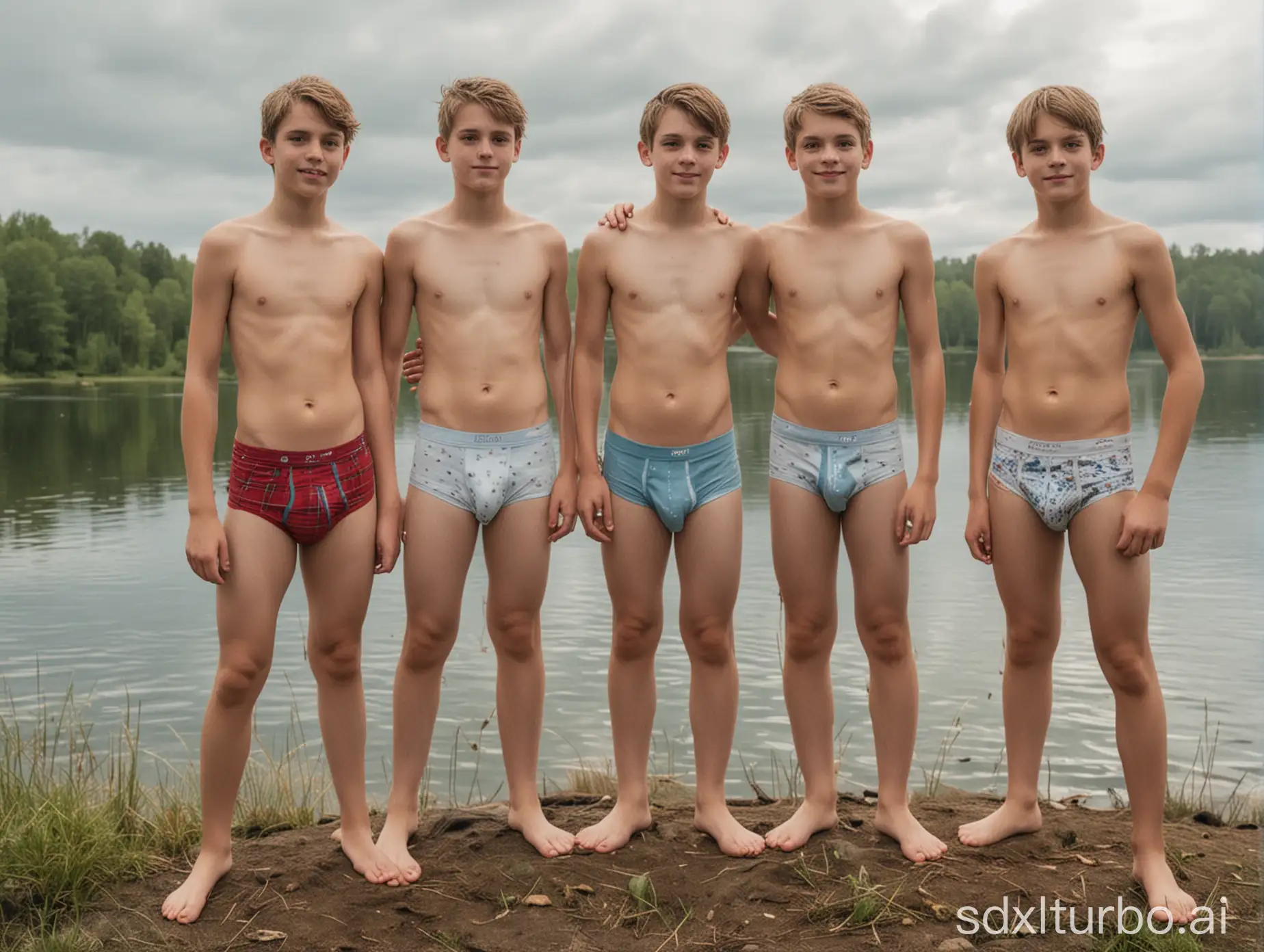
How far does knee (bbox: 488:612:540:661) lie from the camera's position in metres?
5.26

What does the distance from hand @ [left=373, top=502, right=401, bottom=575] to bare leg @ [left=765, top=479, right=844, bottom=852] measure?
60.9 inches

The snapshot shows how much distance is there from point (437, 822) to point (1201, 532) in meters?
16.2

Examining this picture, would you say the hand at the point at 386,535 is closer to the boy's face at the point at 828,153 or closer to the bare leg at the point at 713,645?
the bare leg at the point at 713,645

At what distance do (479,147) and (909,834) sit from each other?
3384 mm

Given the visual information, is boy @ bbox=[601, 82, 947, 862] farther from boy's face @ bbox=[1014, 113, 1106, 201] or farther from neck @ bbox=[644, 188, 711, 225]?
boy's face @ bbox=[1014, 113, 1106, 201]

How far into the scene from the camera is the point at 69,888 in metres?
5.28

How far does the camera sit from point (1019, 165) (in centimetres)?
525

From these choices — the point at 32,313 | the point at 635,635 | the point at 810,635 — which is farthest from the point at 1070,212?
the point at 32,313

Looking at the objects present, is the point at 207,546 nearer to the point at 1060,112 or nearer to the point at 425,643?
the point at 425,643

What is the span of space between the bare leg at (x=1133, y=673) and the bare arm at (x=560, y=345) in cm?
208

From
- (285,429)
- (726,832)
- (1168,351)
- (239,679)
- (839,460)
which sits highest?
(1168,351)

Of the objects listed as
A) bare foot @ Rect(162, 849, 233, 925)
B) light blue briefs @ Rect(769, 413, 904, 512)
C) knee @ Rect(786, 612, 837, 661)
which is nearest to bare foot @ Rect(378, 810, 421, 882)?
bare foot @ Rect(162, 849, 233, 925)

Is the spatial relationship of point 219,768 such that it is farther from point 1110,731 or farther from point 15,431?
point 15,431

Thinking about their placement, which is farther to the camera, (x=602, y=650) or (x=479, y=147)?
(x=602, y=650)
